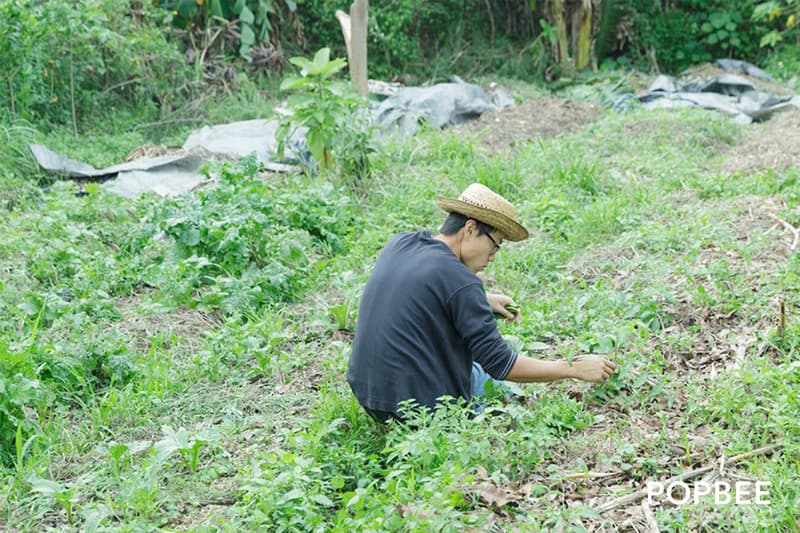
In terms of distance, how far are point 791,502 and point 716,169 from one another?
469 cm

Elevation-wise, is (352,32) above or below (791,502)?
above

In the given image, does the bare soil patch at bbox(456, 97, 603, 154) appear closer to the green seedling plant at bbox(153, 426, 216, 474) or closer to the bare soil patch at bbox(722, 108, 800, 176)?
the bare soil patch at bbox(722, 108, 800, 176)

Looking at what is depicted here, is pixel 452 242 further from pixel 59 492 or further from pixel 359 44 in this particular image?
pixel 359 44

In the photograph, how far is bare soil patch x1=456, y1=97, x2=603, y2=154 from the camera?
8820 mm

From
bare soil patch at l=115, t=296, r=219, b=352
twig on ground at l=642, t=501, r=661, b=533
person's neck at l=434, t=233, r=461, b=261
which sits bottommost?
bare soil patch at l=115, t=296, r=219, b=352

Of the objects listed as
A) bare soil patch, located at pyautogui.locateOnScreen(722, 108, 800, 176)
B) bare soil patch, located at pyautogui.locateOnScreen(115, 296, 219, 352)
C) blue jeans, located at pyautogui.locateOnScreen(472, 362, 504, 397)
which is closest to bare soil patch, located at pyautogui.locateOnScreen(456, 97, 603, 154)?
bare soil patch, located at pyautogui.locateOnScreen(722, 108, 800, 176)

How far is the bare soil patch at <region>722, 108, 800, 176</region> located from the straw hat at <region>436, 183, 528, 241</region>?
370cm

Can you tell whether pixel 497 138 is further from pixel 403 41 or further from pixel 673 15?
pixel 673 15

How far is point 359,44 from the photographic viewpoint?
29.2 ft

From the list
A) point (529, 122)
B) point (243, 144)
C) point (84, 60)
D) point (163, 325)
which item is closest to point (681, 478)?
point (163, 325)

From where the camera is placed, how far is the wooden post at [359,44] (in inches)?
348

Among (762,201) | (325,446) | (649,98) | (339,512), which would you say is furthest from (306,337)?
(649,98)

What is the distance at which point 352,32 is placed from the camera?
8.92 metres

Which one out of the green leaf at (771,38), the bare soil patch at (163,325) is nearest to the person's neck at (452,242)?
the bare soil patch at (163,325)
